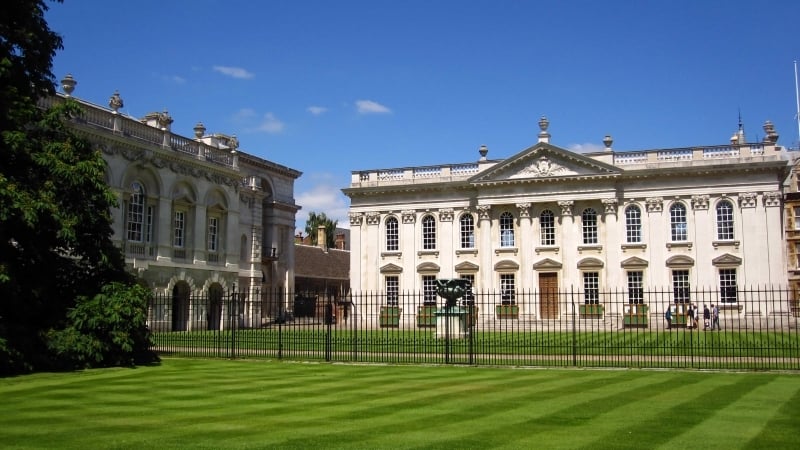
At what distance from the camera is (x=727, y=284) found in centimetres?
4609

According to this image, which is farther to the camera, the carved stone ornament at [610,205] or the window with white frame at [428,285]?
the window with white frame at [428,285]

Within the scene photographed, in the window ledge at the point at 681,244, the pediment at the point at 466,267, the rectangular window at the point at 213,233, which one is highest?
the rectangular window at the point at 213,233

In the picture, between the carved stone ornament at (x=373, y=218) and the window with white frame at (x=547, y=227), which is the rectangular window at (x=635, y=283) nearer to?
the window with white frame at (x=547, y=227)

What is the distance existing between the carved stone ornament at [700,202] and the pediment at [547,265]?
922cm

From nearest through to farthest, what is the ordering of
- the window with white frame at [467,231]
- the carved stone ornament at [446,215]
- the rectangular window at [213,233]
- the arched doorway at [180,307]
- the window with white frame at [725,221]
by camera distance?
the arched doorway at [180,307]
the rectangular window at [213,233]
the window with white frame at [725,221]
the window with white frame at [467,231]
the carved stone ornament at [446,215]

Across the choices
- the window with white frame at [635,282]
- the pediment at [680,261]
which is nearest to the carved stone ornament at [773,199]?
the pediment at [680,261]

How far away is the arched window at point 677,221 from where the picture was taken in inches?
1874

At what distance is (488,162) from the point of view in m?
52.3

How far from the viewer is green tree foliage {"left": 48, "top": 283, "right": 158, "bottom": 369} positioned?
1959 centimetres

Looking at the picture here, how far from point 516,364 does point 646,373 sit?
12.6 feet

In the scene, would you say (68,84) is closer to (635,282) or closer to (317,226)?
(635,282)

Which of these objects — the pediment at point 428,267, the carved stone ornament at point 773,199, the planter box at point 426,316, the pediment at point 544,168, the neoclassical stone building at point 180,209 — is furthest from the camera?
the pediment at point 428,267

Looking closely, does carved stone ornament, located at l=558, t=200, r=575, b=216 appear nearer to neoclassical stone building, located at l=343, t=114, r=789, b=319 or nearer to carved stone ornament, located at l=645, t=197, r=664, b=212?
neoclassical stone building, located at l=343, t=114, r=789, b=319

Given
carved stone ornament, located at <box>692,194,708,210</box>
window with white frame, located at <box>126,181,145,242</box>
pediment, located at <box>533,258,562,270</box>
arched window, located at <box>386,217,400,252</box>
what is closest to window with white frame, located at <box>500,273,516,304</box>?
pediment, located at <box>533,258,562,270</box>
